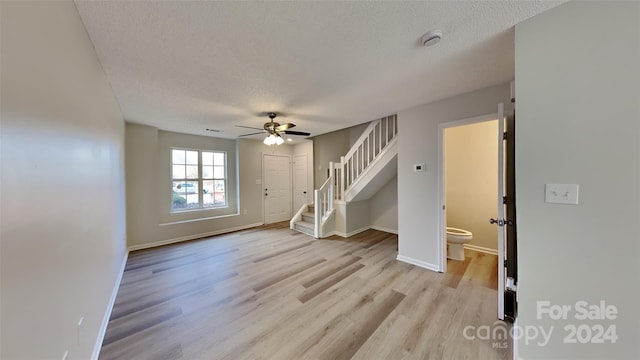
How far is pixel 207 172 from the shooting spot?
5.19 metres

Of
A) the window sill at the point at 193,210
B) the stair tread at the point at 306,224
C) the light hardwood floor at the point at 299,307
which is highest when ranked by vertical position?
the window sill at the point at 193,210

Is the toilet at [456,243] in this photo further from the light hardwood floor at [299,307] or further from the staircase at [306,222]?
the staircase at [306,222]

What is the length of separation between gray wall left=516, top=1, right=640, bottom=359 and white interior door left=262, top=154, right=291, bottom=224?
17.5 feet

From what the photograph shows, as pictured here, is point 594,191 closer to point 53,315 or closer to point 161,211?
point 53,315

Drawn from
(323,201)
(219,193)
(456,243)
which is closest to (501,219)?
(456,243)

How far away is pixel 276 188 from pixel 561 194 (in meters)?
5.59

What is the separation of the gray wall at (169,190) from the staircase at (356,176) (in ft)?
5.00

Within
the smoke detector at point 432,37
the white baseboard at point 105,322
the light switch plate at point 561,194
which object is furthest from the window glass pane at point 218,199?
the light switch plate at point 561,194

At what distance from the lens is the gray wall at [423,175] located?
2.77m

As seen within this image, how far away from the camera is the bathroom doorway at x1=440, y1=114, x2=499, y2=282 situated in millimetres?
3379

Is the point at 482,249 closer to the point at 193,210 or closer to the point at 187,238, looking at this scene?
the point at 187,238

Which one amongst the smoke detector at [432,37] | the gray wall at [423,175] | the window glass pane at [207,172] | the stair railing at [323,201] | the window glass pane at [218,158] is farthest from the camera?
the window glass pane at [218,158]

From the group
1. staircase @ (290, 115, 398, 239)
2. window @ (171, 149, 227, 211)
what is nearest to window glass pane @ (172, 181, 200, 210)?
window @ (171, 149, 227, 211)

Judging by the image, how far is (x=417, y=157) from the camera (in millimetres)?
3090
